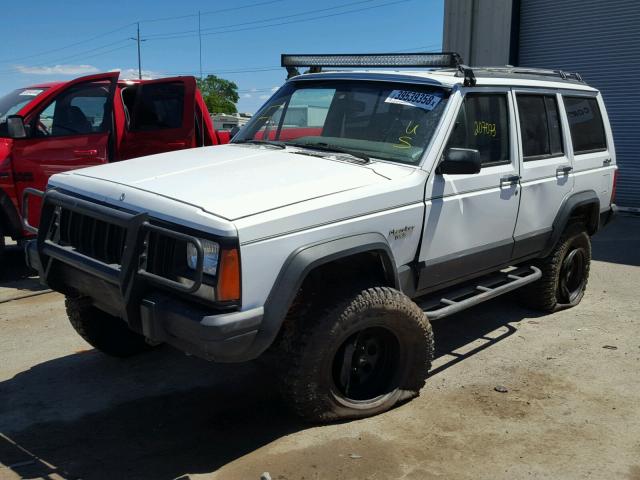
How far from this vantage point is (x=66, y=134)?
7008mm

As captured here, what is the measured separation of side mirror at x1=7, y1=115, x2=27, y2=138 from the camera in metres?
6.49

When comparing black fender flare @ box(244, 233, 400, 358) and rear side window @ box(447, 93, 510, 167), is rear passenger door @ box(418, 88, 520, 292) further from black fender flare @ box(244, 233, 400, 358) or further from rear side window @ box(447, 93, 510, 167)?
black fender flare @ box(244, 233, 400, 358)

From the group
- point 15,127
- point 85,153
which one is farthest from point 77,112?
point 15,127

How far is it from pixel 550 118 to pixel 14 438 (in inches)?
177


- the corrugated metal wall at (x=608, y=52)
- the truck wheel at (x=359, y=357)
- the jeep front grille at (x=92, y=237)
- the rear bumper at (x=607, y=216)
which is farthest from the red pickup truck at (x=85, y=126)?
the corrugated metal wall at (x=608, y=52)

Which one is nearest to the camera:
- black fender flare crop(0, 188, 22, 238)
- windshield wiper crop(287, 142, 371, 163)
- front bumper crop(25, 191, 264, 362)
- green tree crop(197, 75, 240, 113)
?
front bumper crop(25, 191, 264, 362)

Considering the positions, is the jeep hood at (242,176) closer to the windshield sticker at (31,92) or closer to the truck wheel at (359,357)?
the truck wheel at (359,357)

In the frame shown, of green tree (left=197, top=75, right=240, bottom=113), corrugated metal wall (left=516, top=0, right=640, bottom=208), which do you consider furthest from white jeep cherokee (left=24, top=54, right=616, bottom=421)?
green tree (left=197, top=75, right=240, bottom=113)

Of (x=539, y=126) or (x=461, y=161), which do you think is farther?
(x=539, y=126)

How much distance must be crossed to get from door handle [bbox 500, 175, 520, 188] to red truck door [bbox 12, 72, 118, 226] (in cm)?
433

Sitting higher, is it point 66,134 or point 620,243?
point 66,134

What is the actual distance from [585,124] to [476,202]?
6.84ft

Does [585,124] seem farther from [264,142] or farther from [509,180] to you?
[264,142]

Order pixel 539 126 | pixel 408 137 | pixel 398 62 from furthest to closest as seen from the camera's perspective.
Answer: pixel 539 126
pixel 398 62
pixel 408 137
